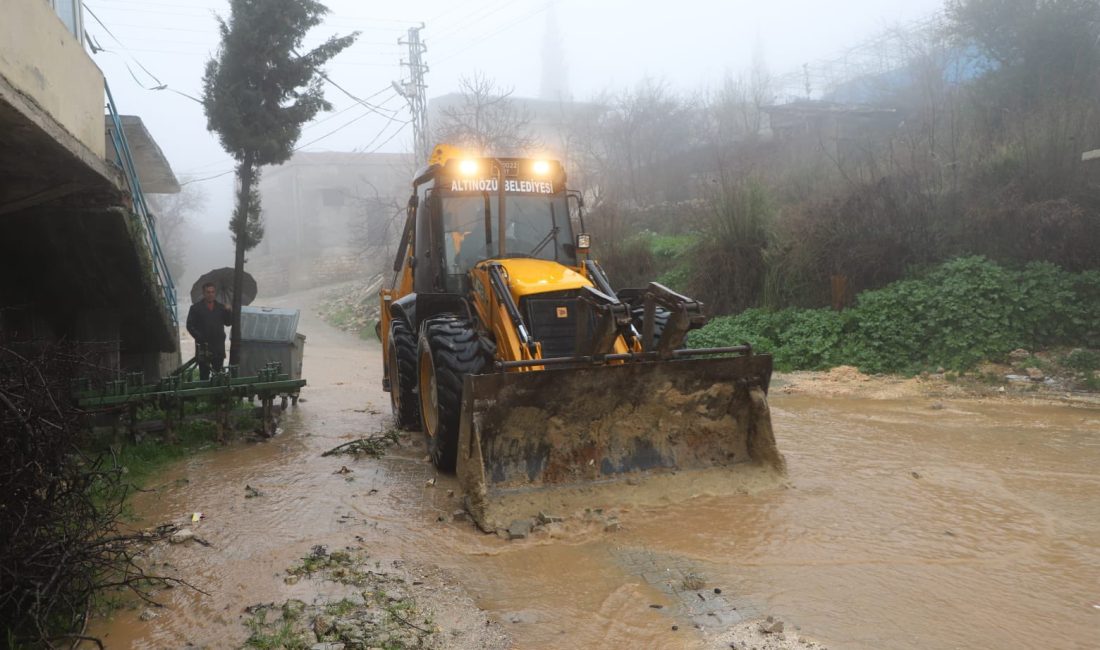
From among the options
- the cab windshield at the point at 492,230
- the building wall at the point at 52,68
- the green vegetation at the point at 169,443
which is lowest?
the green vegetation at the point at 169,443

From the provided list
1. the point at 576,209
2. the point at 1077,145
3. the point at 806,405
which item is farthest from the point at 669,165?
the point at 576,209

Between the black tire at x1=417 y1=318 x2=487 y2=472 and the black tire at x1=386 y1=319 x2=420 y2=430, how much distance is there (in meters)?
1.17

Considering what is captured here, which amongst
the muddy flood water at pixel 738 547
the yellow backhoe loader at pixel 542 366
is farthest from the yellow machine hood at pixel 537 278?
the muddy flood water at pixel 738 547

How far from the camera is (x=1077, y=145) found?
12.4 m

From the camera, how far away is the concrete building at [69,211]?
217 inches

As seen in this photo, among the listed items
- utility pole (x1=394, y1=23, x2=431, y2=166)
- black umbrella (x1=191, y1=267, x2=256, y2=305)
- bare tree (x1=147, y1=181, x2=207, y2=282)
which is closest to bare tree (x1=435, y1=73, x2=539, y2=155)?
utility pole (x1=394, y1=23, x2=431, y2=166)

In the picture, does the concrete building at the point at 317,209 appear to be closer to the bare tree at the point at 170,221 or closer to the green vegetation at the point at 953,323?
the bare tree at the point at 170,221

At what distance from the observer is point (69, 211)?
7.77 meters

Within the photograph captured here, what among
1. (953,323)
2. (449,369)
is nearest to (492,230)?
(449,369)

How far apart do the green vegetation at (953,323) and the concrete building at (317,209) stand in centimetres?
2953

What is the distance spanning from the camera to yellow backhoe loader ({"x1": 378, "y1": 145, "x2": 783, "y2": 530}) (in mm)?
5711

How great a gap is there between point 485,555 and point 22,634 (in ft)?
7.95

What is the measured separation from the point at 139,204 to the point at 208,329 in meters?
1.99

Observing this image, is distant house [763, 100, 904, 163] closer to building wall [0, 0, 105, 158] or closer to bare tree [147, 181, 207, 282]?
building wall [0, 0, 105, 158]
